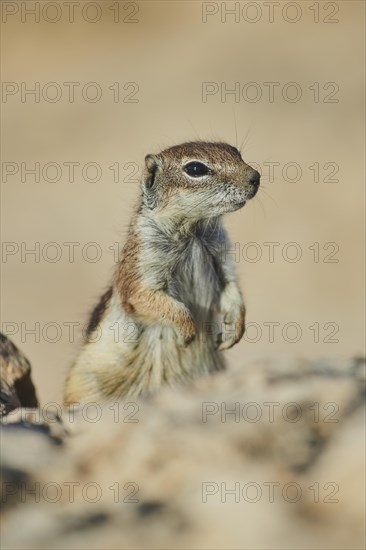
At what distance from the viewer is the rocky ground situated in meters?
3.43

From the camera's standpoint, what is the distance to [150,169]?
265 inches

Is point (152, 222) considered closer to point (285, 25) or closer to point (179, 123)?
point (179, 123)

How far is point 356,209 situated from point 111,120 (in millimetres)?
6290

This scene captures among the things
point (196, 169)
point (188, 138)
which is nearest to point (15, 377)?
point (196, 169)

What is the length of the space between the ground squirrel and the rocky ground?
7.19 ft

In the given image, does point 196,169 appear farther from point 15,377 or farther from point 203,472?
point 203,472

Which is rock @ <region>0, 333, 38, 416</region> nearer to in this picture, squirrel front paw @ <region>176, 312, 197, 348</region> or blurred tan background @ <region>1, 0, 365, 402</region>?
squirrel front paw @ <region>176, 312, 197, 348</region>

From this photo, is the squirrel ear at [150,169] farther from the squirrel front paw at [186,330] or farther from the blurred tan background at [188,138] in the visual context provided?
the blurred tan background at [188,138]

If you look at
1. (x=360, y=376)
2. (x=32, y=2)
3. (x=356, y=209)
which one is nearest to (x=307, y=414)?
(x=360, y=376)

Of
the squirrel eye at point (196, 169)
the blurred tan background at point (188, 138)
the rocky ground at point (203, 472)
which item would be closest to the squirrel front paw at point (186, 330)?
the squirrel eye at point (196, 169)

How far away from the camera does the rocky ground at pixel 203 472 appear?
11.2 ft

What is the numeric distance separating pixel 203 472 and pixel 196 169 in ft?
9.96

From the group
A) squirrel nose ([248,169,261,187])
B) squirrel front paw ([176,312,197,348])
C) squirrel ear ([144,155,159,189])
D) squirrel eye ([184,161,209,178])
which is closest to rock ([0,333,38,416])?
squirrel front paw ([176,312,197,348])

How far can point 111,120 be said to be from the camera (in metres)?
23.1
